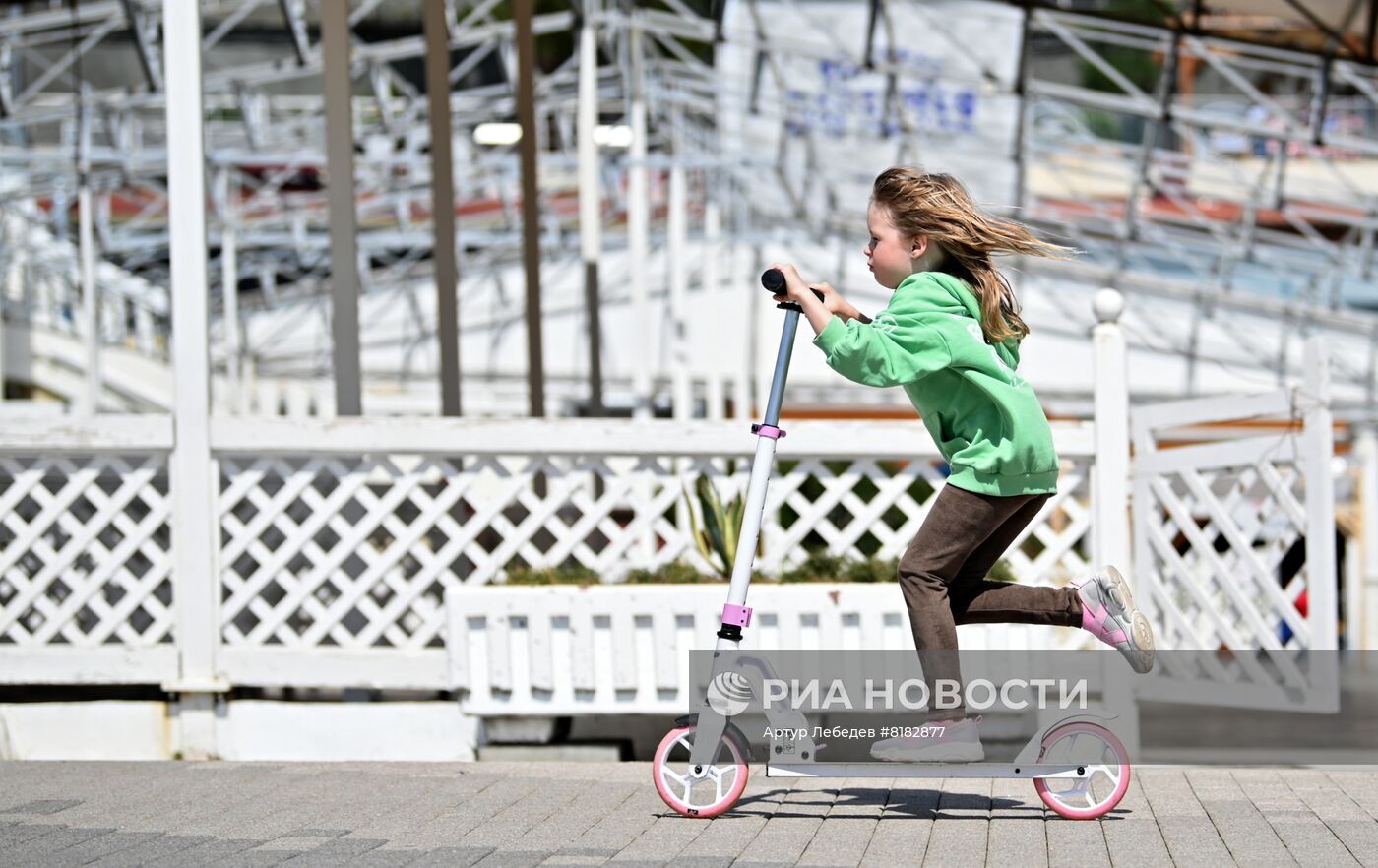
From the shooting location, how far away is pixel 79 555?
6.21m

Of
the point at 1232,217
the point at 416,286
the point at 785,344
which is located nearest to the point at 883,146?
the point at 416,286

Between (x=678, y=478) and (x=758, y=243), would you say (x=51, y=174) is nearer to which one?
(x=758, y=243)

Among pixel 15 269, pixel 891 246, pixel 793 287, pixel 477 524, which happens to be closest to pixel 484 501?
pixel 477 524

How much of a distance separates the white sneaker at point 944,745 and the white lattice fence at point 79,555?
9.55 ft

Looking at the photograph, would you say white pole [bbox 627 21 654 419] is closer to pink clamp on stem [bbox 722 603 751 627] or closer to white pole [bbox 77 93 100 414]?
white pole [bbox 77 93 100 414]

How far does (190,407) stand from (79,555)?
705 millimetres

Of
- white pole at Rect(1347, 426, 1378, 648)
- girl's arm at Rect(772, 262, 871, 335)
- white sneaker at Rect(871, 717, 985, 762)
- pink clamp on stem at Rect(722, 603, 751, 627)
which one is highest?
girl's arm at Rect(772, 262, 871, 335)

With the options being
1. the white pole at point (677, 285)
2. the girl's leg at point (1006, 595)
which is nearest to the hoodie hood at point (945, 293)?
the girl's leg at point (1006, 595)

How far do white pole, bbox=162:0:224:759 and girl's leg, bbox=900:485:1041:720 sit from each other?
2.82 metres

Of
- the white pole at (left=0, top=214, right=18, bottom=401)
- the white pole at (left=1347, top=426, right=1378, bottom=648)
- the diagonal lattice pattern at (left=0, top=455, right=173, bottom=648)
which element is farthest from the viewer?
the white pole at (left=0, top=214, right=18, bottom=401)

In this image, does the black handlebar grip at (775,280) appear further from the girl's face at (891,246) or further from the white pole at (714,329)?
the white pole at (714,329)

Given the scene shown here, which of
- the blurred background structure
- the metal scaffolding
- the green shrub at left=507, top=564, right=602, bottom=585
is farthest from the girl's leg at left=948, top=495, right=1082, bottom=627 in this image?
the metal scaffolding

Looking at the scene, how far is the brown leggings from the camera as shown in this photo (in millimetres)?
3979

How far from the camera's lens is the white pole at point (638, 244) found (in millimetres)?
15812
